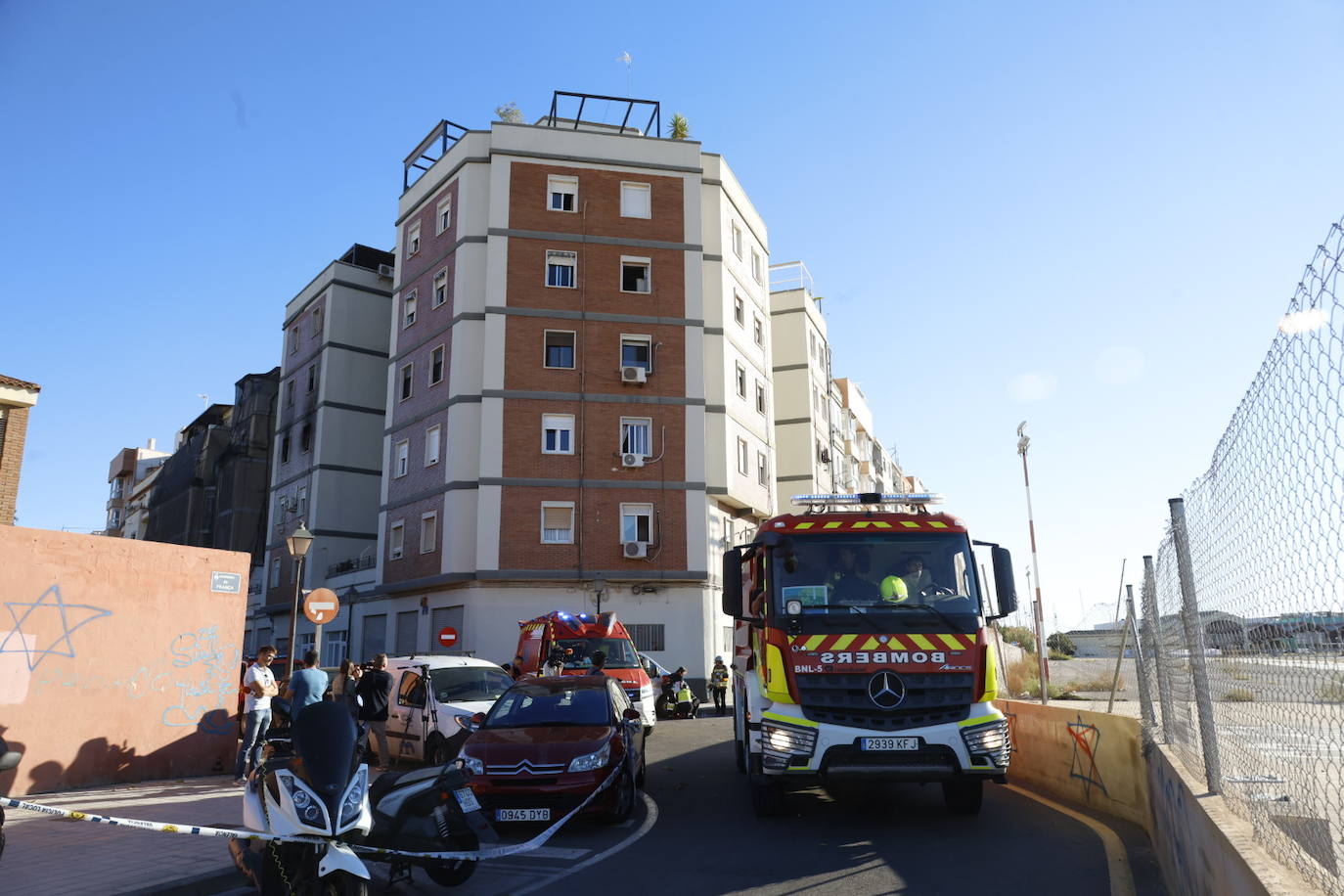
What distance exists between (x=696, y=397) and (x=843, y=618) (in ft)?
74.2

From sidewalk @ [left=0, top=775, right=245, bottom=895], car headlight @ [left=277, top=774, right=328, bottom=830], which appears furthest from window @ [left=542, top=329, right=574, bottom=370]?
car headlight @ [left=277, top=774, right=328, bottom=830]

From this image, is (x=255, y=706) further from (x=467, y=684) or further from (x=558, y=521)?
(x=558, y=521)

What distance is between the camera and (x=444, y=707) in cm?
1398

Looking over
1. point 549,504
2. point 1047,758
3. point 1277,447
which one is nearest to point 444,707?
point 1047,758

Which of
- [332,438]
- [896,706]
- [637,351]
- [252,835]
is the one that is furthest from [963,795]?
[332,438]

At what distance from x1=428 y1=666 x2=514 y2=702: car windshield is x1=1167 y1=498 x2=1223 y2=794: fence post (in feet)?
36.0

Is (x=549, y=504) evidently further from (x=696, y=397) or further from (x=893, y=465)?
(x=893, y=465)

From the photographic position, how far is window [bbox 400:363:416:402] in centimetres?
3398

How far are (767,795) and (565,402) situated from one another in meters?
22.3

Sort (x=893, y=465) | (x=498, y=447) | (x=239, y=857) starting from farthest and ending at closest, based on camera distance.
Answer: (x=893, y=465) → (x=498, y=447) → (x=239, y=857)

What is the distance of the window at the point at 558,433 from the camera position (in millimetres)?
30391

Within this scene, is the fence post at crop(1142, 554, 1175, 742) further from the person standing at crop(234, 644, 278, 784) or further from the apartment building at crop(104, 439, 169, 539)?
the apartment building at crop(104, 439, 169, 539)

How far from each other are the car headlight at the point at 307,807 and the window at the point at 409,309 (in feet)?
101

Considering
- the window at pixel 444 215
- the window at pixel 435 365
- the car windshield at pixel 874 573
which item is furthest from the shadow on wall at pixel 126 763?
the window at pixel 444 215
